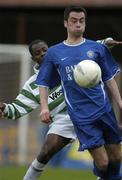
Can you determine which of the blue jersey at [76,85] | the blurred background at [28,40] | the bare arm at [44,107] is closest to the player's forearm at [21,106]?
the bare arm at [44,107]

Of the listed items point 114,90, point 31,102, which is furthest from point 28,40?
point 114,90

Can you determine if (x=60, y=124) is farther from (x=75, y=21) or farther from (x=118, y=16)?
(x=118, y=16)

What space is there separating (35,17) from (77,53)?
68.1 feet

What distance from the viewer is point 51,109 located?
1193cm

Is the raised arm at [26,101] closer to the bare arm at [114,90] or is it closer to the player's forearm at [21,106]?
the player's forearm at [21,106]

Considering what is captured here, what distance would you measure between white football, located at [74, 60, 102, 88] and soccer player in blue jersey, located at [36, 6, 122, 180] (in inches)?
8.2

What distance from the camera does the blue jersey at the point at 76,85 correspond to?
10.3 m

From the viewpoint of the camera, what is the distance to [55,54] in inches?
410

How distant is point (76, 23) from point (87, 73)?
0.65 metres

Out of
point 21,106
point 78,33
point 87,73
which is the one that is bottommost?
point 21,106

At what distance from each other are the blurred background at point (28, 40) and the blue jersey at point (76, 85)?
9530mm

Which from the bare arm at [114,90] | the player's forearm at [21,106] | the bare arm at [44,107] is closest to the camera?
the bare arm at [44,107]

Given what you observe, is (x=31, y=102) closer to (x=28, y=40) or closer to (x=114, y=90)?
(x=114, y=90)

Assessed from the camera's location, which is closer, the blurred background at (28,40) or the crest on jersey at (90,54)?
the crest on jersey at (90,54)
